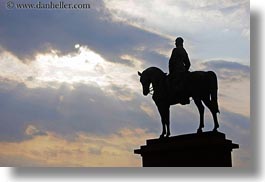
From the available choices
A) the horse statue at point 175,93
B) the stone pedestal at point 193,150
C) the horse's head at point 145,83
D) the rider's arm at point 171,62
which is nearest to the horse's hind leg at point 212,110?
the horse statue at point 175,93

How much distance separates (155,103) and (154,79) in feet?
1.00

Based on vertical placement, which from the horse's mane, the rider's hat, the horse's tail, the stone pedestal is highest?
the rider's hat

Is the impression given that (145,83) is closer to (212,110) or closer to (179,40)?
(179,40)

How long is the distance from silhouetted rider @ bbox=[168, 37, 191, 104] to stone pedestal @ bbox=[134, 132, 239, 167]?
1.70 feet

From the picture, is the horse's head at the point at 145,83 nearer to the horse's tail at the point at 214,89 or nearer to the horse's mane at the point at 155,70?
the horse's mane at the point at 155,70

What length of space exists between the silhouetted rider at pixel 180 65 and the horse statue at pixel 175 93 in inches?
3.0

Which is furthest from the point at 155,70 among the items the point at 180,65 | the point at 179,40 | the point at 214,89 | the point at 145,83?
the point at 214,89

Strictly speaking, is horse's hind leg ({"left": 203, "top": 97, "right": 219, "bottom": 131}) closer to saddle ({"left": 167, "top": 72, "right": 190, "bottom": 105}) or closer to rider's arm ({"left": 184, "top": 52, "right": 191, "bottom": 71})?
saddle ({"left": 167, "top": 72, "right": 190, "bottom": 105})

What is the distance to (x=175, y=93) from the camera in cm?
789

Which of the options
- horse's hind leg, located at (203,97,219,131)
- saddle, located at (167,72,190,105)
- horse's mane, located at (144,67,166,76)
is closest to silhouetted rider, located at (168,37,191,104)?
saddle, located at (167,72,190,105)

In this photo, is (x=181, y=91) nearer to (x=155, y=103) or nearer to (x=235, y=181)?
(x=155, y=103)

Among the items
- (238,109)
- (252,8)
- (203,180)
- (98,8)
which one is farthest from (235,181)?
(98,8)

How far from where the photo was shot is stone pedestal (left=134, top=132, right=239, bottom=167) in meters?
7.48

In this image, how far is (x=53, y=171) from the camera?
25.3 feet
